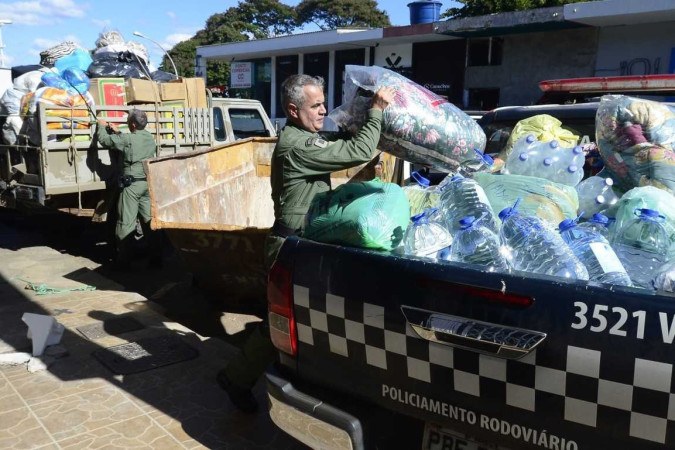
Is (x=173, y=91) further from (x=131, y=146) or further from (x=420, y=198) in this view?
(x=420, y=198)

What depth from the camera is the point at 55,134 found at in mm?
6383

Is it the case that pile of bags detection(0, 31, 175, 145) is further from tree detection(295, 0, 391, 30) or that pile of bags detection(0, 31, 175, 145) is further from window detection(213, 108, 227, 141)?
tree detection(295, 0, 391, 30)

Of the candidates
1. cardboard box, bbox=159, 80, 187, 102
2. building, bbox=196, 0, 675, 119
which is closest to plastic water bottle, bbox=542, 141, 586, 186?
cardboard box, bbox=159, 80, 187, 102

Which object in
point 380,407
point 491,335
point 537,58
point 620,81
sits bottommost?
point 380,407

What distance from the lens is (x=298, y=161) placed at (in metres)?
2.85

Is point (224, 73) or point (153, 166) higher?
point (224, 73)

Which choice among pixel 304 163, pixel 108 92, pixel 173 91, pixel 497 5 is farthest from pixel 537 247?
pixel 497 5

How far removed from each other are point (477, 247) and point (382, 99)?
894mm

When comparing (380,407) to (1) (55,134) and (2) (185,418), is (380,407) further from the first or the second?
(1) (55,134)

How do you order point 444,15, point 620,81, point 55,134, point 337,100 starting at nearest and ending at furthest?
point 620,81 → point 55,134 → point 337,100 → point 444,15

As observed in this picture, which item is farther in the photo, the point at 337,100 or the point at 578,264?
the point at 337,100

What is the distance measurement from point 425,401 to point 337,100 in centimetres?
2200

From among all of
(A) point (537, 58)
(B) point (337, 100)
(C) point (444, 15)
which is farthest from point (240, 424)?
(C) point (444, 15)

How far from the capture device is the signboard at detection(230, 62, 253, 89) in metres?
28.1
